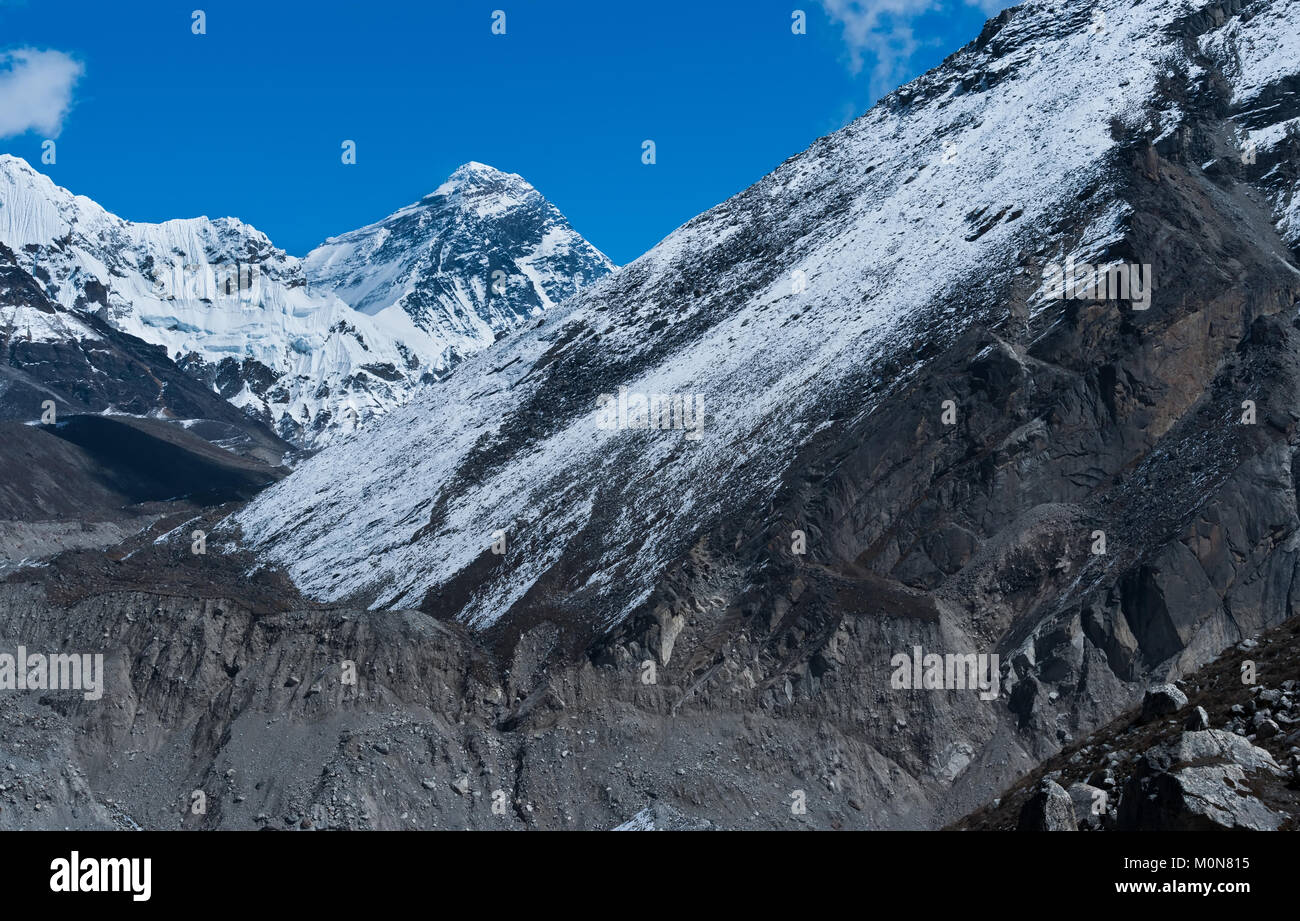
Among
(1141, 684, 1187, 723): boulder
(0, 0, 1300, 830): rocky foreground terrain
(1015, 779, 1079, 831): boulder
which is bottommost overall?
(1015, 779, 1079, 831): boulder

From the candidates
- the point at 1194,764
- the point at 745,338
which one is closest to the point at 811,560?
the point at 745,338

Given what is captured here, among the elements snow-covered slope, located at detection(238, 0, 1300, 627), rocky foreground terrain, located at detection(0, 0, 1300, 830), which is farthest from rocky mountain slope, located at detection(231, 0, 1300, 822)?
snow-covered slope, located at detection(238, 0, 1300, 627)

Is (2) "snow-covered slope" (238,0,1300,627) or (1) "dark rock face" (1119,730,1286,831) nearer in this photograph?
(1) "dark rock face" (1119,730,1286,831)

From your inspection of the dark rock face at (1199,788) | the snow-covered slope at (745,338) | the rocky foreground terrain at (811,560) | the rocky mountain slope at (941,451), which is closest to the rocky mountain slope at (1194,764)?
the dark rock face at (1199,788)

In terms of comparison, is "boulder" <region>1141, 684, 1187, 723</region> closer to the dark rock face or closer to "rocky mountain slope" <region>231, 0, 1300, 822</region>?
the dark rock face

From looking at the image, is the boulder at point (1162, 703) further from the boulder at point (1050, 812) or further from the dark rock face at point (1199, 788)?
the boulder at point (1050, 812)

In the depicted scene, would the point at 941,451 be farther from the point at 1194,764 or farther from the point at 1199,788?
the point at 1199,788
